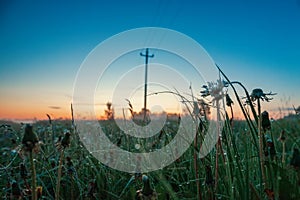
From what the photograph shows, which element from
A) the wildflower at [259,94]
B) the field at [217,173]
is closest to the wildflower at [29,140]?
the field at [217,173]

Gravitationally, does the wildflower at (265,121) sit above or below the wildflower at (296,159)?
above

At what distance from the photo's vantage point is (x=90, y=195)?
1.71 m

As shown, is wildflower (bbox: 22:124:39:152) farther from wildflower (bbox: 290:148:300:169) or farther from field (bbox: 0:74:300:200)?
wildflower (bbox: 290:148:300:169)

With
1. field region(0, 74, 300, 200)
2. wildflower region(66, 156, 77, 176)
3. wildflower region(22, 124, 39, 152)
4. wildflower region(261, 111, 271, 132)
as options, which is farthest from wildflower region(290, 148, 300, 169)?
wildflower region(66, 156, 77, 176)

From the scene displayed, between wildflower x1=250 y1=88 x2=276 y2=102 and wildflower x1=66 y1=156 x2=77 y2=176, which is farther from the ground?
wildflower x1=250 y1=88 x2=276 y2=102

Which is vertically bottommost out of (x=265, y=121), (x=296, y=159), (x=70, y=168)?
(x=70, y=168)

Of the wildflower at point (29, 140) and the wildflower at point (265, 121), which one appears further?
the wildflower at point (265, 121)

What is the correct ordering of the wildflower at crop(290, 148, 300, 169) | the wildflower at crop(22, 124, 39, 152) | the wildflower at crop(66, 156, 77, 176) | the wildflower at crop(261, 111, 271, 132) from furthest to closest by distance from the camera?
the wildflower at crop(66, 156, 77, 176) < the wildflower at crop(261, 111, 271, 132) < the wildflower at crop(290, 148, 300, 169) < the wildflower at crop(22, 124, 39, 152)

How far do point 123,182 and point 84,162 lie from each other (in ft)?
1.52

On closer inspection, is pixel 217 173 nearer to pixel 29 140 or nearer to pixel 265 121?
pixel 265 121

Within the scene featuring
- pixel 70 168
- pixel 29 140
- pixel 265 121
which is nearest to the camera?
pixel 29 140

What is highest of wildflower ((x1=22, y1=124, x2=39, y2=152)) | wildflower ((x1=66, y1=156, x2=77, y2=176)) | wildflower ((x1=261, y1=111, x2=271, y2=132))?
wildflower ((x1=261, y1=111, x2=271, y2=132))

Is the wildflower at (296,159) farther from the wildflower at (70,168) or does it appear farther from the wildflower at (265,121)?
the wildflower at (70,168)

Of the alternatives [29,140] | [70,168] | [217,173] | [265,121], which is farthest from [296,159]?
[70,168]
